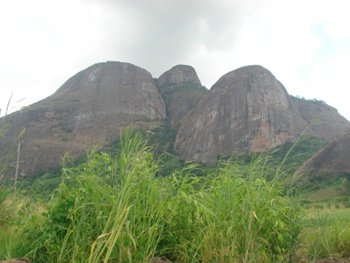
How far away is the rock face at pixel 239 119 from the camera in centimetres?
6669

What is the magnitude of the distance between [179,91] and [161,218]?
3531 inches

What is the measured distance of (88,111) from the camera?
79312 mm

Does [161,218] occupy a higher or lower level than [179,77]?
lower

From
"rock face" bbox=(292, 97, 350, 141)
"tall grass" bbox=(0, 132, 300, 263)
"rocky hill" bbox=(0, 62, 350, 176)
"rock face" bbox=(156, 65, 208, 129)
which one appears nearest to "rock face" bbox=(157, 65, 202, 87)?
"rock face" bbox=(156, 65, 208, 129)

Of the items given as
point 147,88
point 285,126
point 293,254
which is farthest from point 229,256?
point 147,88

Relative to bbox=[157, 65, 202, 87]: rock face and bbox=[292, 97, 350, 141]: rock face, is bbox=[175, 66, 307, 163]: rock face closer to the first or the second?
bbox=[292, 97, 350, 141]: rock face

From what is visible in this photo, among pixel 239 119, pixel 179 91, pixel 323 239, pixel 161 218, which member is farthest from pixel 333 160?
pixel 179 91

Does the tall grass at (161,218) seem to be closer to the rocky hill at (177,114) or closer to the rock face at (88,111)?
the rocky hill at (177,114)

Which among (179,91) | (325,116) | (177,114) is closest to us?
(325,116)

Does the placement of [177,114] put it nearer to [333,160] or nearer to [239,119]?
[239,119]

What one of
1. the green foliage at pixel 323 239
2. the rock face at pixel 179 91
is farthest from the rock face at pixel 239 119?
the green foliage at pixel 323 239

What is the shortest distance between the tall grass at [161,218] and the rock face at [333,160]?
41505 mm

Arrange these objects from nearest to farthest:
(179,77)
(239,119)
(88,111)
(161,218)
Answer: (161,218), (239,119), (88,111), (179,77)

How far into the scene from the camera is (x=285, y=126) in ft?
227
